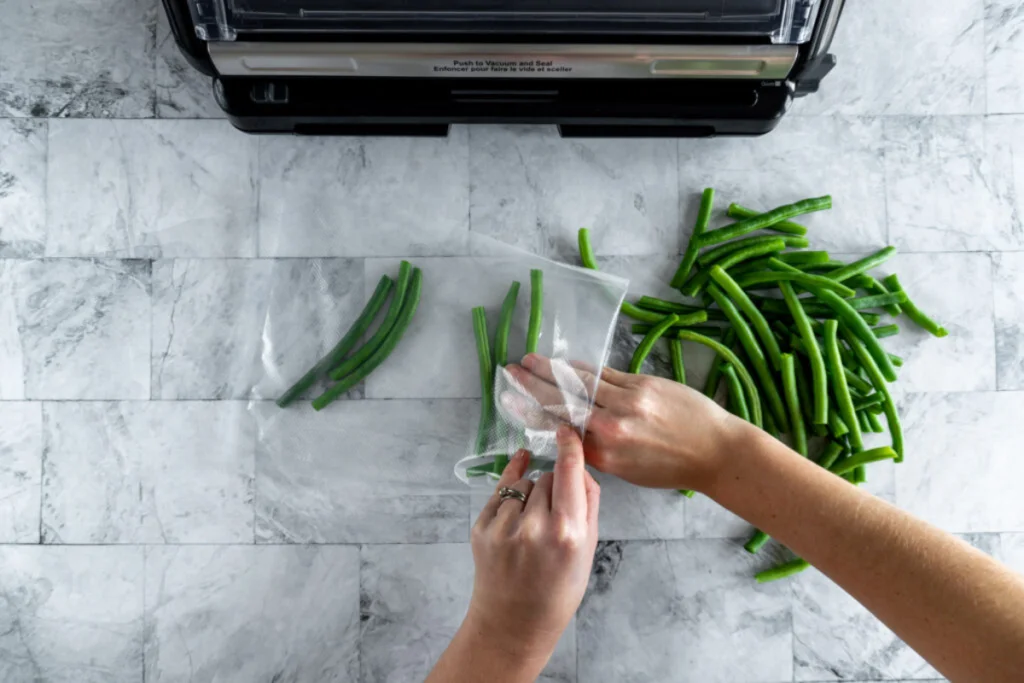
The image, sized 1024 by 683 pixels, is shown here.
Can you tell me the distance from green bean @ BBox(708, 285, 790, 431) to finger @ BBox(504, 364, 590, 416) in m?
0.40

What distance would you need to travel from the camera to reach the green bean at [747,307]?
140cm

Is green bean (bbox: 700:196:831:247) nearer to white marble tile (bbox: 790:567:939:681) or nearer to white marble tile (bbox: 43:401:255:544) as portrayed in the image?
white marble tile (bbox: 790:567:939:681)

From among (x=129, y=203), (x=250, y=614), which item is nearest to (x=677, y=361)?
(x=250, y=614)

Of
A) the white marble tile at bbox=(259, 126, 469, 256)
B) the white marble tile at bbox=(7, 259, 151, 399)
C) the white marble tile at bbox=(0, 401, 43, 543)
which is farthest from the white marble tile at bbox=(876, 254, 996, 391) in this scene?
the white marble tile at bbox=(0, 401, 43, 543)

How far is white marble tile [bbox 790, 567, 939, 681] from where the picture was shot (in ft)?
4.87

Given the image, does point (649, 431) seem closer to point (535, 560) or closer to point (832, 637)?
point (535, 560)

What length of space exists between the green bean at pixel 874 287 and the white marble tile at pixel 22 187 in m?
1.67

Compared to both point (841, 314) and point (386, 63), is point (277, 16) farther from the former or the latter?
point (841, 314)

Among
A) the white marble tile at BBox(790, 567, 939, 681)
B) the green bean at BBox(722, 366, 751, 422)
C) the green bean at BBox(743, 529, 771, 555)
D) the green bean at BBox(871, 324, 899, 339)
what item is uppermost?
the green bean at BBox(871, 324, 899, 339)

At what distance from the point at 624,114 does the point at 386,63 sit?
41 cm

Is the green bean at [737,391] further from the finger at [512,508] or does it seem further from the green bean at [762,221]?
the finger at [512,508]

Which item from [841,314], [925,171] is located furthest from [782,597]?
[925,171]

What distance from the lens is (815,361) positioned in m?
1.37

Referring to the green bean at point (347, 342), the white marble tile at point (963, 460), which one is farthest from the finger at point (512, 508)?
the white marble tile at point (963, 460)
